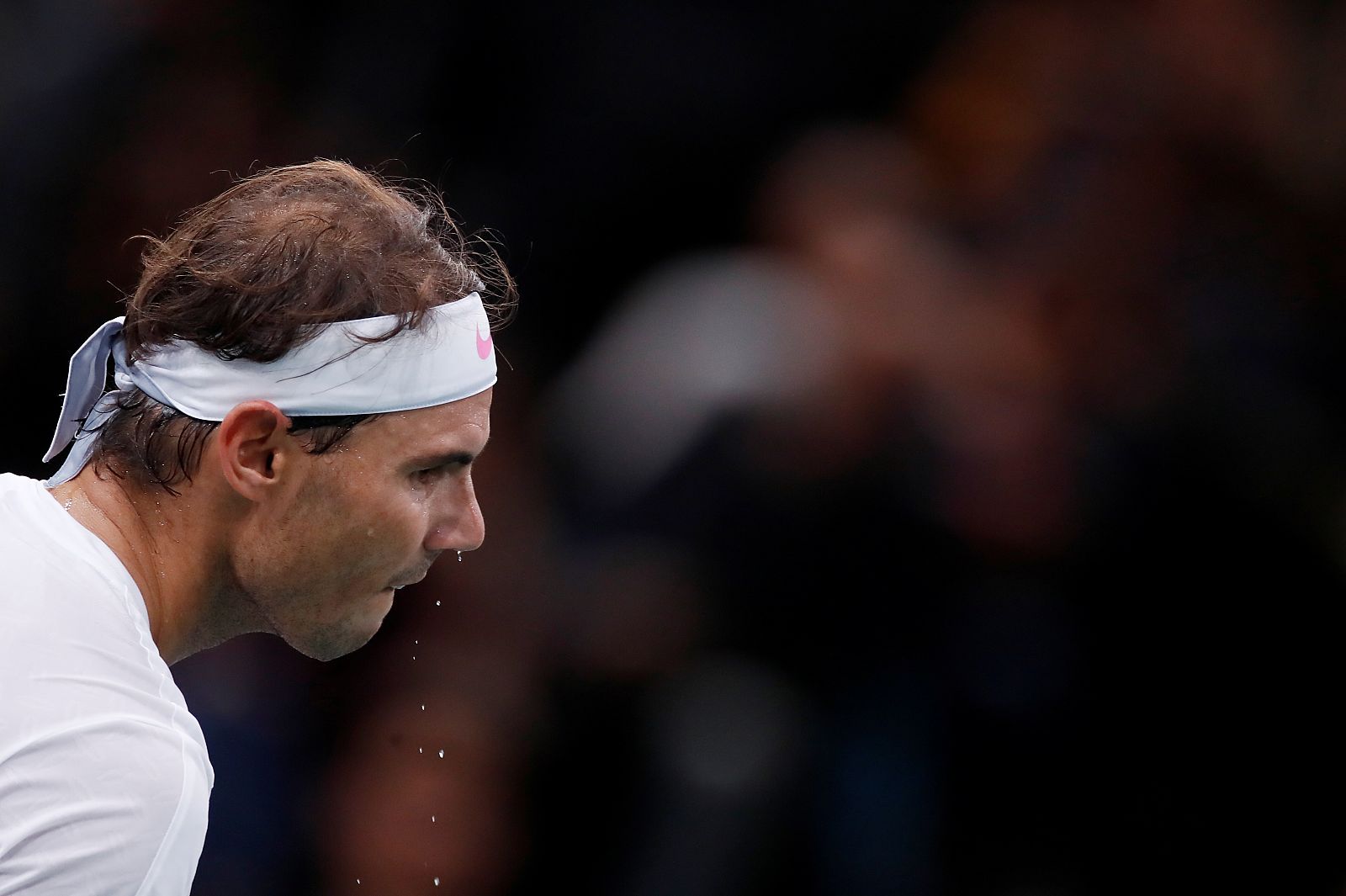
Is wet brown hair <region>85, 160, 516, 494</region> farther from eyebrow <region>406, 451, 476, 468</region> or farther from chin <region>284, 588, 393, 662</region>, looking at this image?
chin <region>284, 588, 393, 662</region>

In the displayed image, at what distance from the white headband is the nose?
5.9 inches

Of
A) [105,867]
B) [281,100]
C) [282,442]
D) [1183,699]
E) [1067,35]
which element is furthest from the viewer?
[281,100]

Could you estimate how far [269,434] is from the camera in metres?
2.04

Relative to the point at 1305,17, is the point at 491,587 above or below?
below

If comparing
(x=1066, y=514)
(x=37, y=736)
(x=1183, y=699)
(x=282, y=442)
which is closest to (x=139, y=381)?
(x=282, y=442)

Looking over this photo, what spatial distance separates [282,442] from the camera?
2045mm

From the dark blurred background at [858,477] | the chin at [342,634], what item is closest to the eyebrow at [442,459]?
the chin at [342,634]

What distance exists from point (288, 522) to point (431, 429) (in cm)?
24

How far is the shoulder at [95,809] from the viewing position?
158 centimetres

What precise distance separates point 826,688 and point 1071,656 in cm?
57

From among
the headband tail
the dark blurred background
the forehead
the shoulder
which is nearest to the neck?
the headband tail

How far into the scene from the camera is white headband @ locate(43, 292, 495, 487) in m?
2.03

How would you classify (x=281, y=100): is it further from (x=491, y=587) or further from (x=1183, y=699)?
(x=1183, y=699)

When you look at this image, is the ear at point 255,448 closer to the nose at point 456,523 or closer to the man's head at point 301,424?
the man's head at point 301,424
